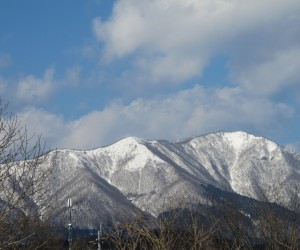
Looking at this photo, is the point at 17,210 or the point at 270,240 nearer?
the point at 17,210

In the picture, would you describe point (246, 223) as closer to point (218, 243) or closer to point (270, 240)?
point (218, 243)

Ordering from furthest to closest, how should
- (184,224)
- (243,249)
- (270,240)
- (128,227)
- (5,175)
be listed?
(184,224)
(243,249)
(270,240)
(128,227)
(5,175)

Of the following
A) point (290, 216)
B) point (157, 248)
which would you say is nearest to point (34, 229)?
point (157, 248)

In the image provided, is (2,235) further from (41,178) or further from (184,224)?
(184,224)

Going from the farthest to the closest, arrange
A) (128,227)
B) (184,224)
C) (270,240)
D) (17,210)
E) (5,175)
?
(184,224)
(270,240)
(128,227)
(17,210)
(5,175)

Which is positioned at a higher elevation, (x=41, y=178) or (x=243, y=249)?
(x=41, y=178)

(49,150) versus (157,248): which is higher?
(49,150)

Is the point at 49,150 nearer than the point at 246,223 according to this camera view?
Yes

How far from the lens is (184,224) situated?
1287 inches

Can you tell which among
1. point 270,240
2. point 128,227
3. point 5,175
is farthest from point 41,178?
point 270,240

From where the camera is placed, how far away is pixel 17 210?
17391 mm

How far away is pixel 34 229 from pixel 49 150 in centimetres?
257

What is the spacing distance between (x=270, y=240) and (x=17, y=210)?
13.3 meters

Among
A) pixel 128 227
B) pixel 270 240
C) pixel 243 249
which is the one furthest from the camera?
pixel 243 249
